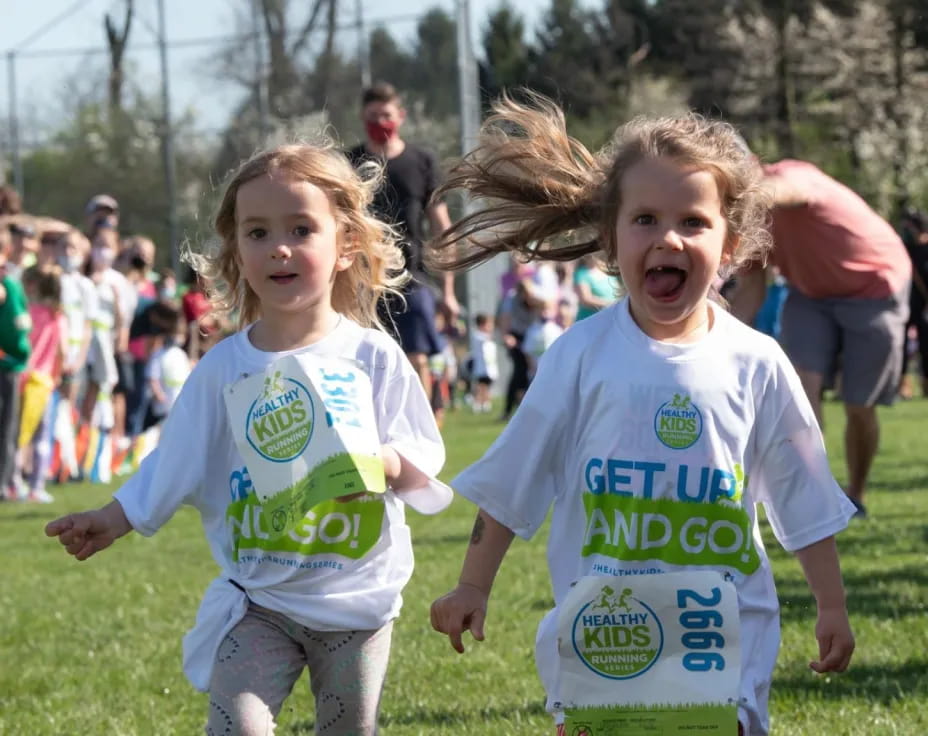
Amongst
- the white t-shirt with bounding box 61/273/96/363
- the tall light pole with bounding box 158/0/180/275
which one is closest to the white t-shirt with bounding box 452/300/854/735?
the white t-shirt with bounding box 61/273/96/363

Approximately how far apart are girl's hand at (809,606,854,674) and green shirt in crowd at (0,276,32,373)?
9.23 m

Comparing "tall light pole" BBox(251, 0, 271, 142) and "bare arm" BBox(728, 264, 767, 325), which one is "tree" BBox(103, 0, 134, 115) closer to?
"tall light pole" BBox(251, 0, 271, 142)

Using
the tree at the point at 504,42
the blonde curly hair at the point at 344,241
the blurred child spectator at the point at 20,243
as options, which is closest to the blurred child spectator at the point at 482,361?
the blurred child spectator at the point at 20,243

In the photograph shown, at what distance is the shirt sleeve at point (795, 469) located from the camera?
3.17 m

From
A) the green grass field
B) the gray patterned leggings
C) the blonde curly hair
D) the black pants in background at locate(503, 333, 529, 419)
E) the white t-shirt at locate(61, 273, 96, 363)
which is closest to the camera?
the gray patterned leggings

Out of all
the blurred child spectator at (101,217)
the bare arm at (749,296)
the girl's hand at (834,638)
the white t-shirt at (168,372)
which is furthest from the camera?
the white t-shirt at (168,372)

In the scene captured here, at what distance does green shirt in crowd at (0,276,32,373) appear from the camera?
11508 millimetres

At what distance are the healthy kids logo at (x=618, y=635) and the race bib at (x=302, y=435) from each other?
0.60 m

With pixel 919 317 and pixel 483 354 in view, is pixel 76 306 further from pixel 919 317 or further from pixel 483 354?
pixel 919 317

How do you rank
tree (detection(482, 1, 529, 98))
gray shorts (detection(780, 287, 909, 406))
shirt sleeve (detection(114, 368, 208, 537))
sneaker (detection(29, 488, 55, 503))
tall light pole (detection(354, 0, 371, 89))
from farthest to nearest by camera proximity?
tree (detection(482, 1, 529, 98)) → tall light pole (detection(354, 0, 371, 89)) → sneaker (detection(29, 488, 55, 503)) → gray shorts (detection(780, 287, 909, 406)) → shirt sleeve (detection(114, 368, 208, 537))

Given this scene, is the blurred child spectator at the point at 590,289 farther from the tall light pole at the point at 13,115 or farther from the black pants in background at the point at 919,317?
the tall light pole at the point at 13,115

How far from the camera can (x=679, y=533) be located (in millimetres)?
3070

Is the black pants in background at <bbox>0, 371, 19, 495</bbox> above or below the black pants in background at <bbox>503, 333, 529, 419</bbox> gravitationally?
above

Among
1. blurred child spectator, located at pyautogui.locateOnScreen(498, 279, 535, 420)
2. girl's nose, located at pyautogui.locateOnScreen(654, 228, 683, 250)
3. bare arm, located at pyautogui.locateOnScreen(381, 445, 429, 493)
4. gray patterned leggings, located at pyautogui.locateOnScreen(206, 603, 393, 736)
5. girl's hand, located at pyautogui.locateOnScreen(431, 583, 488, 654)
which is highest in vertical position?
girl's nose, located at pyautogui.locateOnScreen(654, 228, 683, 250)
